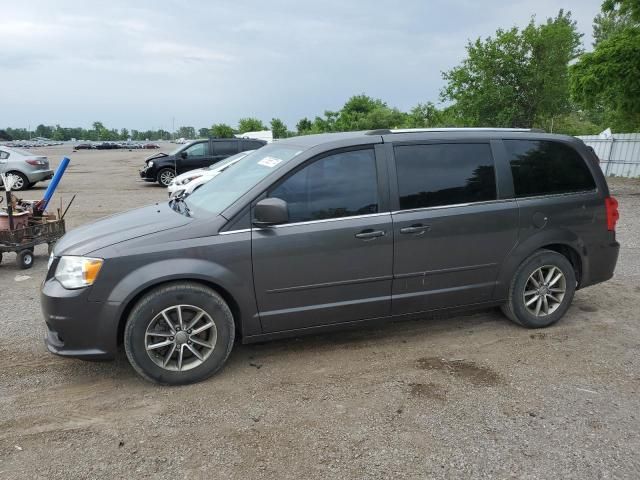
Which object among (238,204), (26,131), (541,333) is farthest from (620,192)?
(26,131)

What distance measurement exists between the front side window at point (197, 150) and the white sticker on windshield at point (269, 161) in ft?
47.5

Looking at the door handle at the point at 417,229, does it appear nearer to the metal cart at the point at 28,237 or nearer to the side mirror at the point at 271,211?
the side mirror at the point at 271,211

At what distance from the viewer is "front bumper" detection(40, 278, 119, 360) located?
344cm

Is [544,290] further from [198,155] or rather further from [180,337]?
[198,155]

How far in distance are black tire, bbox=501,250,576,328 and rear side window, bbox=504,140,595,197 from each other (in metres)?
0.60

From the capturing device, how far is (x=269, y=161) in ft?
13.9

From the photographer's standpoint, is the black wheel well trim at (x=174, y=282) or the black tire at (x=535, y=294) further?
the black tire at (x=535, y=294)

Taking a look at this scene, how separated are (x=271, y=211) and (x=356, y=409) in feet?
4.80

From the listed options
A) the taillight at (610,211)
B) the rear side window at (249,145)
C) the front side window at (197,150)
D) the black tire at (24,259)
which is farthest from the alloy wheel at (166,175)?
the taillight at (610,211)

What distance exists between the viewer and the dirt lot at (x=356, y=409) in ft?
9.15

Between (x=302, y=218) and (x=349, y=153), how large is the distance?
26.4 inches

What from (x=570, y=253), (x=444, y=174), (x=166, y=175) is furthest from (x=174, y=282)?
(x=166, y=175)

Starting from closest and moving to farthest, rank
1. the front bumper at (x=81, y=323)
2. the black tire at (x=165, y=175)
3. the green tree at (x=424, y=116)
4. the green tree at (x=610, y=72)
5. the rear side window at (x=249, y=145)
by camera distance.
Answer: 1. the front bumper at (x=81, y=323)
2. the green tree at (x=610, y=72)
3. the rear side window at (x=249, y=145)
4. the black tire at (x=165, y=175)
5. the green tree at (x=424, y=116)

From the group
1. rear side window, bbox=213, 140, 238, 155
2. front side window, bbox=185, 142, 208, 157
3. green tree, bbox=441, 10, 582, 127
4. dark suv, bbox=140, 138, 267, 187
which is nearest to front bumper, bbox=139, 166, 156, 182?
dark suv, bbox=140, 138, 267, 187
